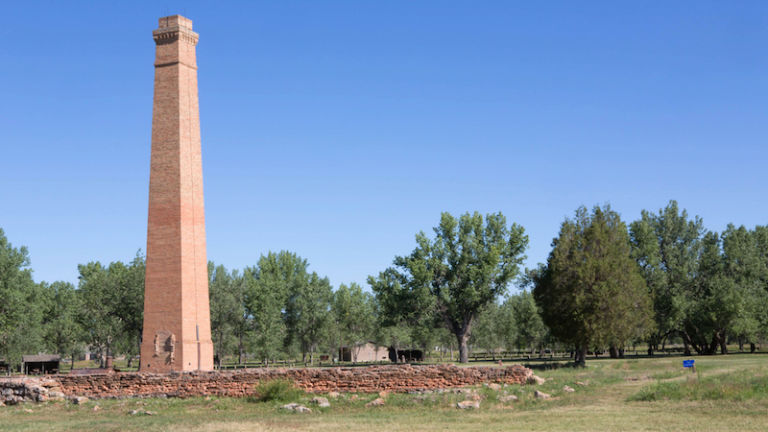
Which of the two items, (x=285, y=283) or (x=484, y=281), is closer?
(x=484, y=281)

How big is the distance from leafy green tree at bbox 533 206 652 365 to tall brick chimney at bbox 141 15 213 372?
64.1ft

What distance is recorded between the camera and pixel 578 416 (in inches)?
627

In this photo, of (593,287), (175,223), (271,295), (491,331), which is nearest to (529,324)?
(491,331)

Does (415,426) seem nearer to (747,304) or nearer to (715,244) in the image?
(747,304)

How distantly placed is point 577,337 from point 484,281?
15.9m

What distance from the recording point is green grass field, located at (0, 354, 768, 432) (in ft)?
49.1

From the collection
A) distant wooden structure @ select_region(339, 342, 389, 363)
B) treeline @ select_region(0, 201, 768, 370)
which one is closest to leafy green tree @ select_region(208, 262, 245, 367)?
treeline @ select_region(0, 201, 768, 370)

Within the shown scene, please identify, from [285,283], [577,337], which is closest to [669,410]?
[577,337]

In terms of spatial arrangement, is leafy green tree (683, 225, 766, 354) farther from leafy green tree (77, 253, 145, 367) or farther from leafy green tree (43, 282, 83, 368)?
leafy green tree (43, 282, 83, 368)

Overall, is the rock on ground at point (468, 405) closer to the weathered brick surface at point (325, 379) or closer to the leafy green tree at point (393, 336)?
the weathered brick surface at point (325, 379)

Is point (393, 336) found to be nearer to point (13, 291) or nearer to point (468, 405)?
point (13, 291)

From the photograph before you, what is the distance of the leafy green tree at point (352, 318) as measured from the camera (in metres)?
77.1

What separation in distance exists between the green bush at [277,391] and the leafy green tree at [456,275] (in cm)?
3228

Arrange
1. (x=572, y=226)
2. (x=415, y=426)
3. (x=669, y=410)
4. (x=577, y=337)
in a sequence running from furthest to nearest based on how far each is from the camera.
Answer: (x=572, y=226), (x=577, y=337), (x=669, y=410), (x=415, y=426)
